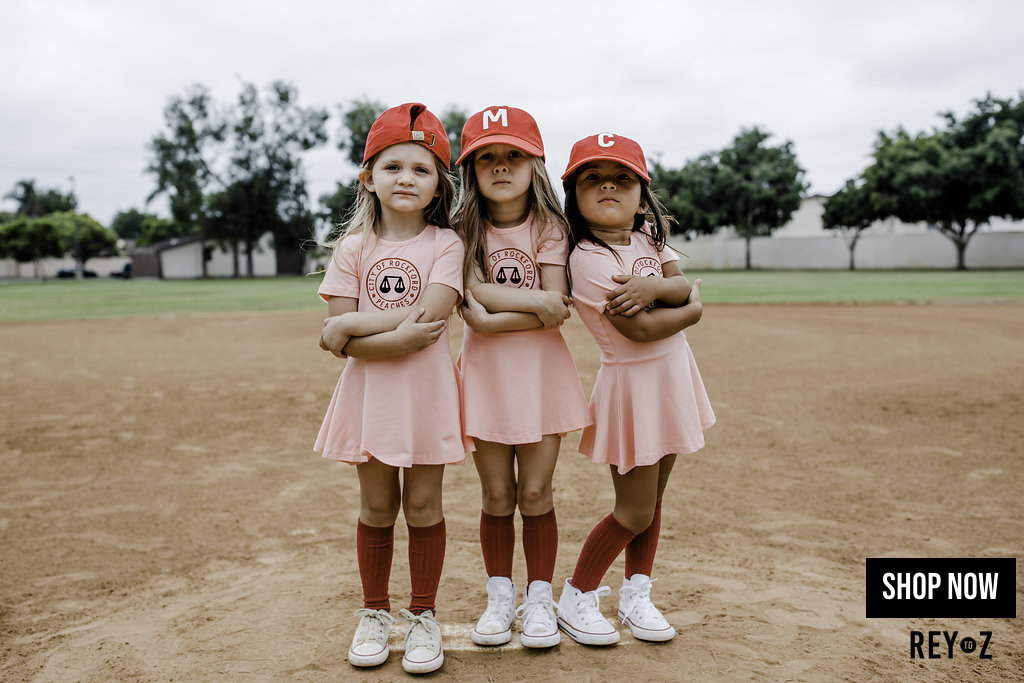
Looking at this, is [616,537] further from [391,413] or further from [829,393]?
[829,393]

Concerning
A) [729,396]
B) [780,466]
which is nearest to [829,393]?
[729,396]

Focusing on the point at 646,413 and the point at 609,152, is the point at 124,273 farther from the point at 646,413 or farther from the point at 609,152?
the point at 646,413

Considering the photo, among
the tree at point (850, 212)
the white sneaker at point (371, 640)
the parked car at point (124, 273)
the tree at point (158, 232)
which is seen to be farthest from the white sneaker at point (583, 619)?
the tree at point (158, 232)

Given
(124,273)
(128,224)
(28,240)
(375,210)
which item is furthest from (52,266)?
(375,210)

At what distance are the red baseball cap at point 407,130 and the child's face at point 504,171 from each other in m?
0.15

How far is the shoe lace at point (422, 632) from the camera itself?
2.30 m

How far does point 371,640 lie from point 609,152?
174 cm

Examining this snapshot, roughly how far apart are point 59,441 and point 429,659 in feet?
15.3

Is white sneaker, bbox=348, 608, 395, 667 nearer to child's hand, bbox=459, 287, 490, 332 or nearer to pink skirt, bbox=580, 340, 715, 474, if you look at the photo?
pink skirt, bbox=580, 340, 715, 474

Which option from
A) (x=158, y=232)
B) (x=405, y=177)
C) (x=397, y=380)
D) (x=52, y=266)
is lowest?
(x=397, y=380)

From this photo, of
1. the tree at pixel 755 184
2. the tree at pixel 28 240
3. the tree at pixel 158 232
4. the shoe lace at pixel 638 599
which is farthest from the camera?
the tree at pixel 158 232

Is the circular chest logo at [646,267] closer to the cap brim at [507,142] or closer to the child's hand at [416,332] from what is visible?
the cap brim at [507,142]

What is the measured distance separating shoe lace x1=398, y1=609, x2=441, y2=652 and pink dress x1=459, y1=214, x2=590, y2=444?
0.62 m

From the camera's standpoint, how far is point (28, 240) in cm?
4891
